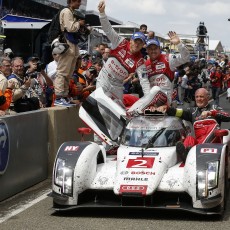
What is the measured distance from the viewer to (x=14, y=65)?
10922mm

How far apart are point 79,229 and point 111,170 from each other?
3.96 ft

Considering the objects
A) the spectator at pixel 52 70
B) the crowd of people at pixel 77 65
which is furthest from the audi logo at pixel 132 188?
the spectator at pixel 52 70

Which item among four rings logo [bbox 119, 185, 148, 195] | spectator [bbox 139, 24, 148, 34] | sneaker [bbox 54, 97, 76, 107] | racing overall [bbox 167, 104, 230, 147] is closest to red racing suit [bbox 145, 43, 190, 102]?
racing overall [bbox 167, 104, 230, 147]

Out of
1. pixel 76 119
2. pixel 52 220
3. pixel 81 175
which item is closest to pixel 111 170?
pixel 81 175

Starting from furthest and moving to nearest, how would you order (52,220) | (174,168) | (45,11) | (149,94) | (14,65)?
1. (45,11)
2. (14,65)
3. (149,94)
4. (174,168)
5. (52,220)

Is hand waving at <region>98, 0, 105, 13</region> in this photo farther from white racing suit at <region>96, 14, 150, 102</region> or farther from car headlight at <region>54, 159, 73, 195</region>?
car headlight at <region>54, 159, 73, 195</region>

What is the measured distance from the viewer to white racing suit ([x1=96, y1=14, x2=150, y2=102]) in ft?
33.7

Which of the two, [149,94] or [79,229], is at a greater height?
[149,94]

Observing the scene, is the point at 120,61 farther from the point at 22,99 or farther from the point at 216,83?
the point at 216,83

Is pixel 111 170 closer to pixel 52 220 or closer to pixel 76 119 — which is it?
pixel 52 220

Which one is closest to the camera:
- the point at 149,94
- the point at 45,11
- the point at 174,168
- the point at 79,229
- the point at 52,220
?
the point at 79,229

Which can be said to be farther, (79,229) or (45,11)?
(45,11)

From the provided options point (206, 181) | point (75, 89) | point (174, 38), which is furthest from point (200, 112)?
point (75, 89)

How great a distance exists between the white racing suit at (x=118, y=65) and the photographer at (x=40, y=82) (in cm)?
173
